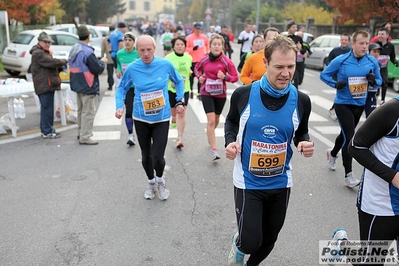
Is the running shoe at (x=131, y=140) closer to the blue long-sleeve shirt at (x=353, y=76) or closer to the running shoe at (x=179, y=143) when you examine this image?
the running shoe at (x=179, y=143)

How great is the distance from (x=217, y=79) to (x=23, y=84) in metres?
4.05

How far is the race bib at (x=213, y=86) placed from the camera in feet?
21.5

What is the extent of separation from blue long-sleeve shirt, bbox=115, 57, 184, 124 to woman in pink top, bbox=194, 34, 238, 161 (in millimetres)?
1609

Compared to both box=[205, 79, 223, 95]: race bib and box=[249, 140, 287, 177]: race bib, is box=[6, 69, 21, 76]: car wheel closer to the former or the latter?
box=[205, 79, 223, 95]: race bib

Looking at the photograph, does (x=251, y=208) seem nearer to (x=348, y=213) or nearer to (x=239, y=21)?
(x=348, y=213)

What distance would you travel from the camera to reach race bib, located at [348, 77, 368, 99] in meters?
5.54

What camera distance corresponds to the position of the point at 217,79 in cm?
655

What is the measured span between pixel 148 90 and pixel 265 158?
2.32 m

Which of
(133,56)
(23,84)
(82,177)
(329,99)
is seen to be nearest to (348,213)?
(82,177)

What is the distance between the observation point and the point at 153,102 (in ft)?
16.2

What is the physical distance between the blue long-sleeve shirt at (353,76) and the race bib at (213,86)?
164cm

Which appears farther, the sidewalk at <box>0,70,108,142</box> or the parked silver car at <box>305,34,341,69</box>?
the parked silver car at <box>305,34,341,69</box>

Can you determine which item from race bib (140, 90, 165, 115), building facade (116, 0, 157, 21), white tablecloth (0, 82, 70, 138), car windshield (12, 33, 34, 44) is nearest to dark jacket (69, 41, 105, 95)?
white tablecloth (0, 82, 70, 138)

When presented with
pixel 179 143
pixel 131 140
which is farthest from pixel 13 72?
pixel 179 143
